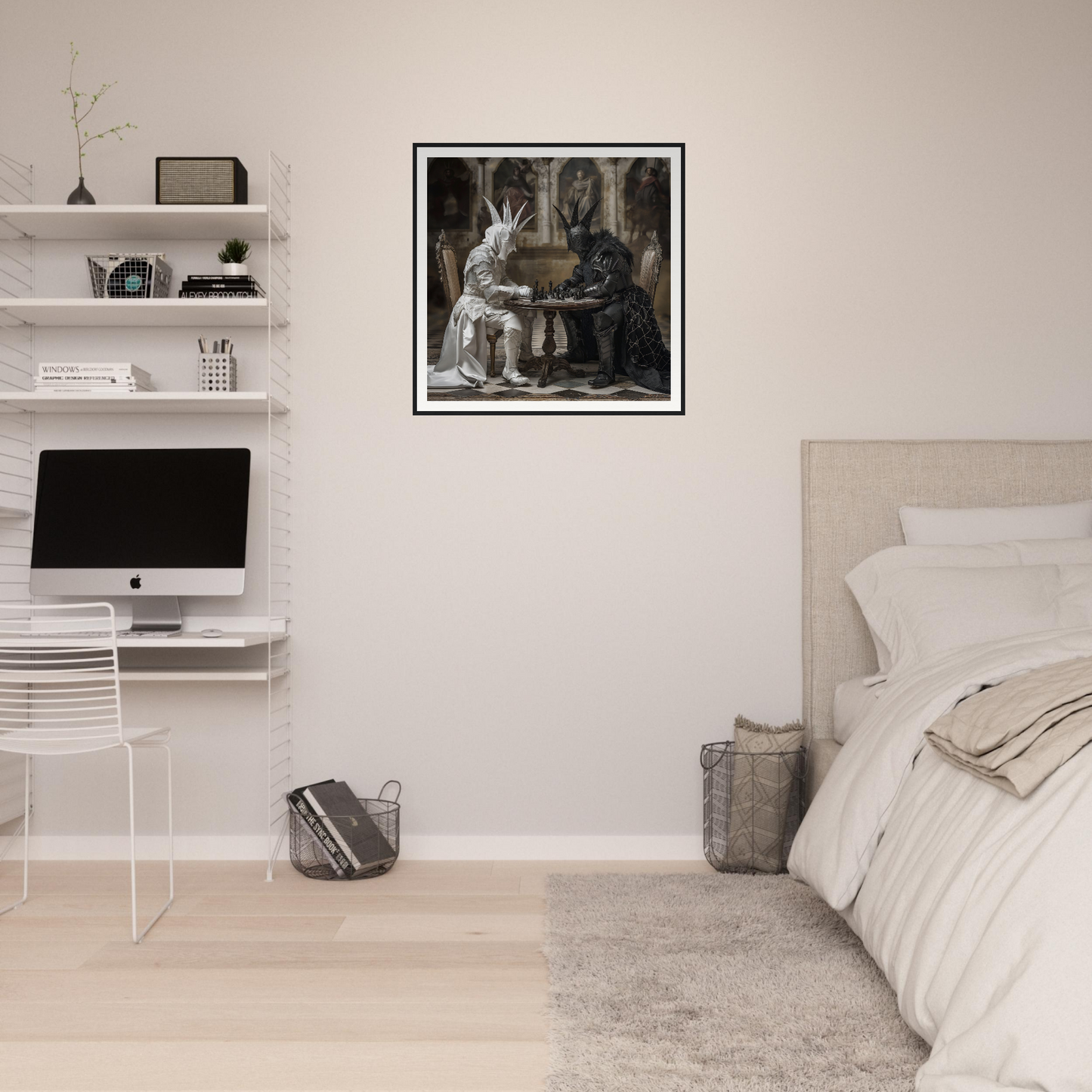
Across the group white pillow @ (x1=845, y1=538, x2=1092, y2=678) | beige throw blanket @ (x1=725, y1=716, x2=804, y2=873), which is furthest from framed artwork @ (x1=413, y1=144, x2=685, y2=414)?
beige throw blanket @ (x1=725, y1=716, x2=804, y2=873)

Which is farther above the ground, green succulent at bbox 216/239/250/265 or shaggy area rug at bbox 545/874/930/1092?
green succulent at bbox 216/239/250/265

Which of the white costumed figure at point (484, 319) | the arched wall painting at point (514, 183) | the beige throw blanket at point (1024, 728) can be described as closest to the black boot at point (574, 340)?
the white costumed figure at point (484, 319)

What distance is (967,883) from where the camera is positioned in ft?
5.35

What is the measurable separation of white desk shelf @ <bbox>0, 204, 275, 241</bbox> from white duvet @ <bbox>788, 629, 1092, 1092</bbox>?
7.58 ft

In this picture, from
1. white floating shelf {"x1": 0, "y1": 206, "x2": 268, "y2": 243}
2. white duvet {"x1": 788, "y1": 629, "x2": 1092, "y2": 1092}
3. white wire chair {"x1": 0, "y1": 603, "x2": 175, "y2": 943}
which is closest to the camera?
white duvet {"x1": 788, "y1": 629, "x2": 1092, "y2": 1092}

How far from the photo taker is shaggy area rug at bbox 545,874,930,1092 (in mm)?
1678

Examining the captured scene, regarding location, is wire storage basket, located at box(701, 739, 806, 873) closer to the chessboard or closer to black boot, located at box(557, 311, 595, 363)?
black boot, located at box(557, 311, 595, 363)

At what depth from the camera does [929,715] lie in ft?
6.79

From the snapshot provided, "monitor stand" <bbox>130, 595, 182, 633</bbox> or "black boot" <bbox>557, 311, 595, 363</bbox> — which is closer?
"monitor stand" <bbox>130, 595, 182, 633</bbox>

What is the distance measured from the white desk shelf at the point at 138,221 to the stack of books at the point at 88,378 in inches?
18.2

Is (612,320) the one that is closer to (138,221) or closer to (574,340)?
(574,340)

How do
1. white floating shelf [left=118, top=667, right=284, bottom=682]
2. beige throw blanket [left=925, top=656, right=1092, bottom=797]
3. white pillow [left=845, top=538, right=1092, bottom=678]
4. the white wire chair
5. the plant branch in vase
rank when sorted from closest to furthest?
beige throw blanket [left=925, top=656, right=1092, bottom=797] < the white wire chair < white pillow [left=845, top=538, right=1092, bottom=678] < white floating shelf [left=118, top=667, right=284, bottom=682] < the plant branch in vase

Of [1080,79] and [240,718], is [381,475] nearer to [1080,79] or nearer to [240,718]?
[240,718]

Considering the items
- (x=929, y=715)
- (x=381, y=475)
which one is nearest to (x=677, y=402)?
(x=381, y=475)
